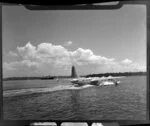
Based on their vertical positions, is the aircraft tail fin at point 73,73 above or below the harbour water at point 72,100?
above

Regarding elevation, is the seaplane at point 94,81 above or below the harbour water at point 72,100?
above

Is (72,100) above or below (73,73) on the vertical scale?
below

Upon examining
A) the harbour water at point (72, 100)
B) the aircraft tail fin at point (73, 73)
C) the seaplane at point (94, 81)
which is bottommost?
the harbour water at point (72, 100)

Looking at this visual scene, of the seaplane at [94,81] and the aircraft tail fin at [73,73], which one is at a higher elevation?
the aircraft tail fin at [73,73]

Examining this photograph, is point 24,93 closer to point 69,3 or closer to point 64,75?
point 64,75

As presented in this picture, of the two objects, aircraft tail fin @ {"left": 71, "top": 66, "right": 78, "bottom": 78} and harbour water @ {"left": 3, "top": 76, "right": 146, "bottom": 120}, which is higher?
aircraft tail fin @ {"left": 71, "top": 66, "right": 78, "bottom": 78}

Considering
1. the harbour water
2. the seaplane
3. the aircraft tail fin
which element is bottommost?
the harbour water

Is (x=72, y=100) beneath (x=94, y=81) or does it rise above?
beneath

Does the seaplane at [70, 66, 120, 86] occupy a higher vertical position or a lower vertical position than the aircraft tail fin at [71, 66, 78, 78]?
lower
